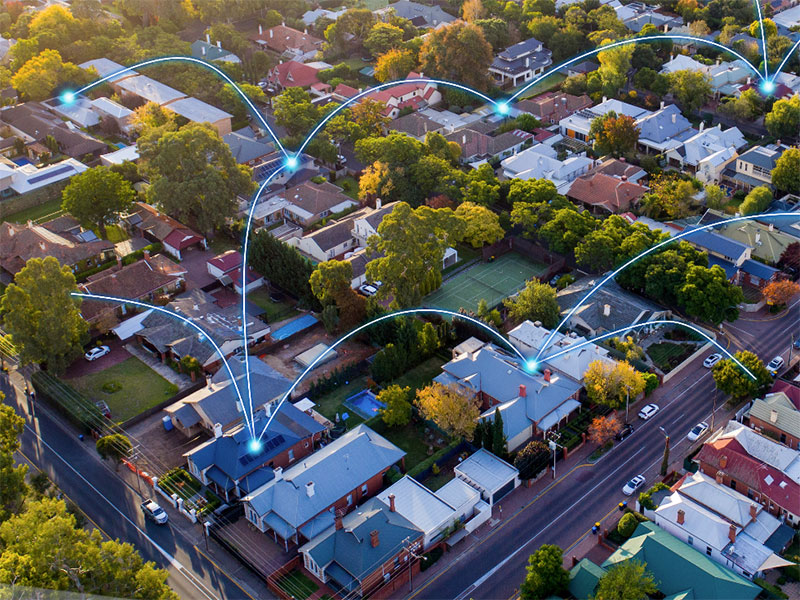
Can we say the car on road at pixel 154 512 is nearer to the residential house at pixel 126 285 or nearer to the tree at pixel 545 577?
the residential house at pixel 126 285

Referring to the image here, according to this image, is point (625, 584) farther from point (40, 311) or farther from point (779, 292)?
point (40, 311)

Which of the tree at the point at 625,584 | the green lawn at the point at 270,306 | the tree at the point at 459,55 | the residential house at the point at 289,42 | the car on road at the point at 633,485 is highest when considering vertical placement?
the tree at the point at 459,55

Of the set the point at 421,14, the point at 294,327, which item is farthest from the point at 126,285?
the point at 421,14

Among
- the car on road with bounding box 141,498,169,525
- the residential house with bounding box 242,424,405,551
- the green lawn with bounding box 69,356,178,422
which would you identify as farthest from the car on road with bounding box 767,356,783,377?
the green lawn with bounding box 69,356,178,422

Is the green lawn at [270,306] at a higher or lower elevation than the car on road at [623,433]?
higher

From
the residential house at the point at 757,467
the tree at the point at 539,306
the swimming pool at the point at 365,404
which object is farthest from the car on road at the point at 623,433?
the swimming pool at the point at 365,404

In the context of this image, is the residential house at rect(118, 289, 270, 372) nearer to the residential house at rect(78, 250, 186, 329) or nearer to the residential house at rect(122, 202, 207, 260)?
the residential house at rect(78, 250, 186, 329)
